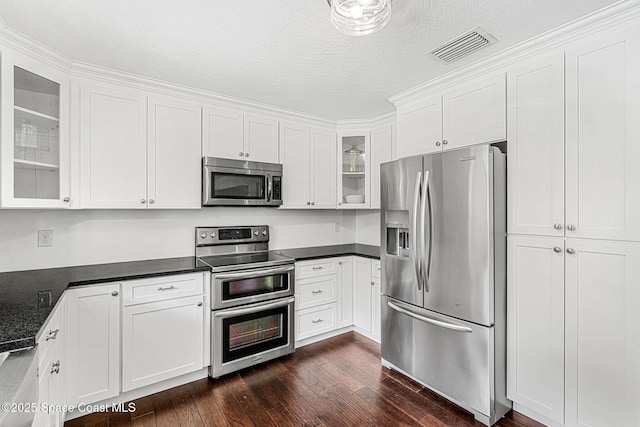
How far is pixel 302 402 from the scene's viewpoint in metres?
2.18

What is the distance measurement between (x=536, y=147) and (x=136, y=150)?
289 cm

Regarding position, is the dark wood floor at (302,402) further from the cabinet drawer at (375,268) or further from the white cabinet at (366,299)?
the cabinet drawer at (375,268)

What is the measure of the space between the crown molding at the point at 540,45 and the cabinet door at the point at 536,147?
8cm

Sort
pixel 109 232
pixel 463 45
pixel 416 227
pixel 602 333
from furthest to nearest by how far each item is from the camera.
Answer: pixel 109 232 < pixel 416 227 < pixel 463 45 < pixel 602 333

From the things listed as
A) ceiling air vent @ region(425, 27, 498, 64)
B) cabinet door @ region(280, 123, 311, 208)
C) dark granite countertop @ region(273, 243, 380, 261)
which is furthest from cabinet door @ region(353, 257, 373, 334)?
ceiling air vent @ region(425, 27, 498, 64)

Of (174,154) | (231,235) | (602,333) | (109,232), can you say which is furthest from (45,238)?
(602,333)

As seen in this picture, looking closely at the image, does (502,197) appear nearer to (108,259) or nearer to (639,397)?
(639,397)

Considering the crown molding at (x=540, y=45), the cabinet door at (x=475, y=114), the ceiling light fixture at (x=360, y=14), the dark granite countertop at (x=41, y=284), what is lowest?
the dark granite countertop at (x=41, y=284)

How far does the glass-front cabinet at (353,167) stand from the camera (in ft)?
11.6

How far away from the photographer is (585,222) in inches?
67.4

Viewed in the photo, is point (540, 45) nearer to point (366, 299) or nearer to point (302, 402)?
point (366, 299)

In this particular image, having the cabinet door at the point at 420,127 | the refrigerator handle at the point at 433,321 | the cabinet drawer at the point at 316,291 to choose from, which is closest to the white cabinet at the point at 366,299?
the cabinet drawer at the point at 316,291

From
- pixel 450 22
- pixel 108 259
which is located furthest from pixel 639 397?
pixel 108 259

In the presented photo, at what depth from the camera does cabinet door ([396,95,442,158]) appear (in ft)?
8.14
